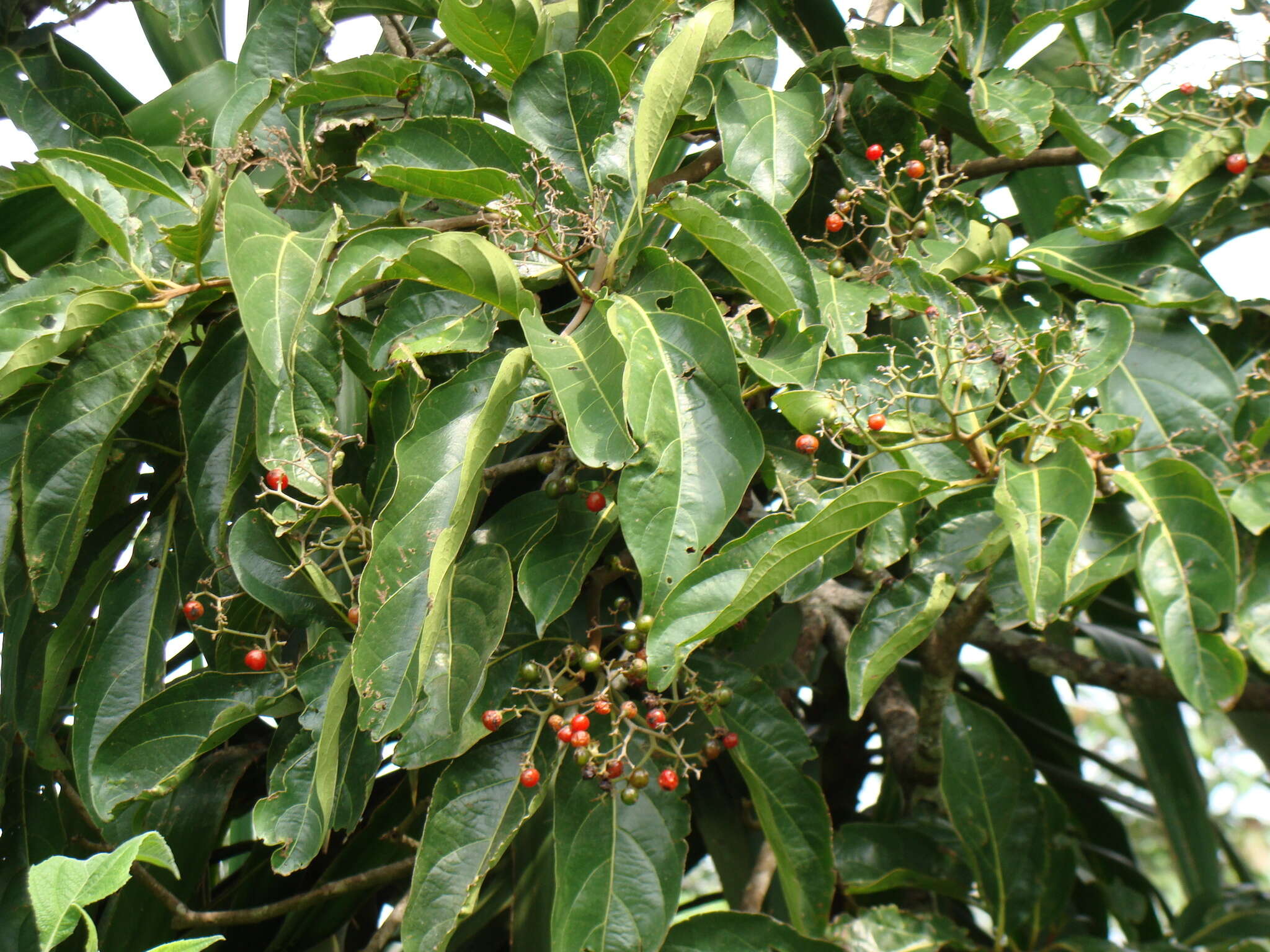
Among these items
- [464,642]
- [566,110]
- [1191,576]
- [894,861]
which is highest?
[566,110]

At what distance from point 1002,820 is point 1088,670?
237mm

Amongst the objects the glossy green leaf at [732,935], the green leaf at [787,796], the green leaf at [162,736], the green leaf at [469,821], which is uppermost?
the green leaf at [162,736]

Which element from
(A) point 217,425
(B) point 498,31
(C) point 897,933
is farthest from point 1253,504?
(A) point 217,425

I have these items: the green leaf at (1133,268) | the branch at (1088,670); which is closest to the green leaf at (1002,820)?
the branch at (1088,670)

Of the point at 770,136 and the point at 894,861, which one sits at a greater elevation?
the point at 770,136

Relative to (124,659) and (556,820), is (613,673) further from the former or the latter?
(124,659)

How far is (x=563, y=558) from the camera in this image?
91 cm

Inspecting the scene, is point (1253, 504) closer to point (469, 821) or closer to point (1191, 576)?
point (1191, 576)

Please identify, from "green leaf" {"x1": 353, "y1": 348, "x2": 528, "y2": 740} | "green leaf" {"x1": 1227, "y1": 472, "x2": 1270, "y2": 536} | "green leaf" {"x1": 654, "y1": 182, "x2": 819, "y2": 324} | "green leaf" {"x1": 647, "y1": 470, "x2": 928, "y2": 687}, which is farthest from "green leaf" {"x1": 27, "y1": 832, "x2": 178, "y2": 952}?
"green leaf" {"x1": 1227, "y1": 472, "x2": 1270, "y2": 536}

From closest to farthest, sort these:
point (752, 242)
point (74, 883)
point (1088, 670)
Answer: point (74, 883)
point (752, 242)
point (1088, 670)

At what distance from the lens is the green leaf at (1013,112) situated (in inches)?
39.6

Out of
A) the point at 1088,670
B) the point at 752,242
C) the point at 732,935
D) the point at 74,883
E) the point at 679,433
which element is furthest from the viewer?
the point at 1088,670

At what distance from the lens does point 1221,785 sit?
439 centimetres

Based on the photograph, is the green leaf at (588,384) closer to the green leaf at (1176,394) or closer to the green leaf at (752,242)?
the green leaf at (752,242)
